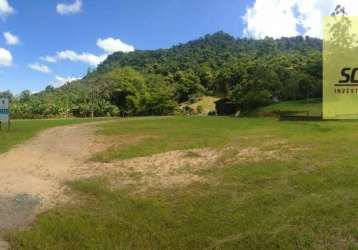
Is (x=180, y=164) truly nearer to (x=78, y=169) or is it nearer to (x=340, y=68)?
(x=78, y=169)

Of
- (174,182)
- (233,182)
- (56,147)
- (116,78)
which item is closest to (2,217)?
(174,182)

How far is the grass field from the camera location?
5.42 meters

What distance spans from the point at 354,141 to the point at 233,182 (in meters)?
7.02

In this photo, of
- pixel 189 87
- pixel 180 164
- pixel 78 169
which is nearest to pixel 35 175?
pixel 78 169

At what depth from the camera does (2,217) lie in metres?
6.60

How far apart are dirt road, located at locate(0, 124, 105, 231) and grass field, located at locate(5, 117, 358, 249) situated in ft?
1.45

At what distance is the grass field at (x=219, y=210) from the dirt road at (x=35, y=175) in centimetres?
44

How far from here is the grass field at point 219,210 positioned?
17.8 ft

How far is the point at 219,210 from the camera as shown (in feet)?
21.9

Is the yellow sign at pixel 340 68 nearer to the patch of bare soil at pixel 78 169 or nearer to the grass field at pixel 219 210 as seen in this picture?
the patch of bare soil at pixel 78 169

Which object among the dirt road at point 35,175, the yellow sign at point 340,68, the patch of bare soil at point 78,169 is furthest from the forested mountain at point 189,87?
the dirt road at point 35,175

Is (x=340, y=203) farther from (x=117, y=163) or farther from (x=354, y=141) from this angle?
(x=354, y=141)

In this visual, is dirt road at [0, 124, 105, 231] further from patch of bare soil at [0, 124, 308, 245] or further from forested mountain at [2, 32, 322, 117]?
forested mountain at [2, 32, 322, 117]

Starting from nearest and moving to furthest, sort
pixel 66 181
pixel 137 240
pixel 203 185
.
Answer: pixel 137 240 → pixel 203 185 → pixel 66 181
